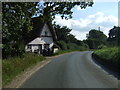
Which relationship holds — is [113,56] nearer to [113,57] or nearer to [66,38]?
[113,57]

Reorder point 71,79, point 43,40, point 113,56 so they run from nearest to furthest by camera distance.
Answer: point 71,79 → point 113,56 → point 43,40

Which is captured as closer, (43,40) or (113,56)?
(113,56)

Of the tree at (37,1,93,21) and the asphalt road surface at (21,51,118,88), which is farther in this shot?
the tree at (37,1,93,21)

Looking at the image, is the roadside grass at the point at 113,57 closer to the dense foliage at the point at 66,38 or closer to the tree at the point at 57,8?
the tree at the point at 57,8

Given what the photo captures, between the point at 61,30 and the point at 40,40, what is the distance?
95.4 feet

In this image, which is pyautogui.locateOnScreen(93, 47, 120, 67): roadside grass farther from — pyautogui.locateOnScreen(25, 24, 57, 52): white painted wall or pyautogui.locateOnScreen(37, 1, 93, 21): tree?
pyautogui.locateOnScreen(25, 24, 57, 52): white painted wall

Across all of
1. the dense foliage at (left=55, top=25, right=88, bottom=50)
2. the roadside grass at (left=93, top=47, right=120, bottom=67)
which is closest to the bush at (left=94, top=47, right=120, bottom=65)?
the roadside grass at (left=93, top=47, right=120, bottom=67)

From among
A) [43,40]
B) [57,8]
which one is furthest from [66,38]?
[57,8]

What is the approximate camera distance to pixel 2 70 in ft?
47.3

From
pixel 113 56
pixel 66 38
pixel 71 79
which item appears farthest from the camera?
pixel 66 38

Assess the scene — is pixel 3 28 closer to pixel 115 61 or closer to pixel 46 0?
pixel 115 61

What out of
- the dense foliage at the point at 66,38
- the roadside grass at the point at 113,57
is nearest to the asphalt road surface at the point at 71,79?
the roadside grass at the point at 113,57

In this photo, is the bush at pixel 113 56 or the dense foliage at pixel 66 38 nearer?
the bush at pixel 113 56

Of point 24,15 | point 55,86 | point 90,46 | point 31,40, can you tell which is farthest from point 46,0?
point 90,46
